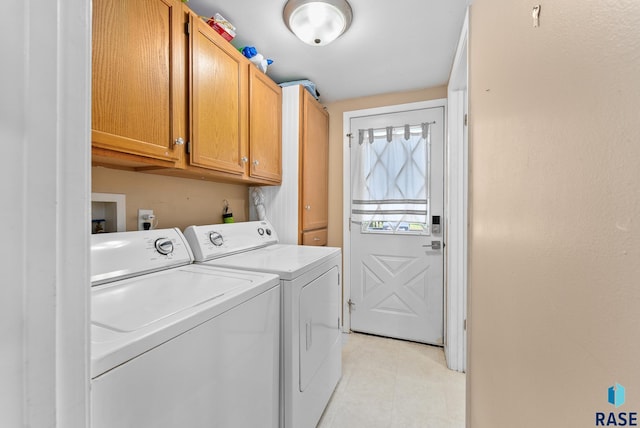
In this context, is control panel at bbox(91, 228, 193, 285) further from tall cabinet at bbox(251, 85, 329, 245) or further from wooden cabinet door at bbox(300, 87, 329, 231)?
wooden cabinet door at bbox(300, 87, 329, 231)

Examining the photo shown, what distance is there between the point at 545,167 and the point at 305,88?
1969 millimetres

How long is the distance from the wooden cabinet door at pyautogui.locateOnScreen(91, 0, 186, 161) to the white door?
1802mm

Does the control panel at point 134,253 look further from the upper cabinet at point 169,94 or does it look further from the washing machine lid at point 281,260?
the upper cabinet at point 169,94

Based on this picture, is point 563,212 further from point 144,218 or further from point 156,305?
point 144,218

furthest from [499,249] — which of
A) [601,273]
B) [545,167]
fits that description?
[601,273]

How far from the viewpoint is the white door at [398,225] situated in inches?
97.4

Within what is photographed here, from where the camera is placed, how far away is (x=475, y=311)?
129 centimetres

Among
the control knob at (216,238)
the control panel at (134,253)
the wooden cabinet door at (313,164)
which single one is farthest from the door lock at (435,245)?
the control panel at (134,253)

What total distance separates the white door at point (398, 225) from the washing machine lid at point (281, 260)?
91cm

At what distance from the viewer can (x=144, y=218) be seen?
57.9 inches

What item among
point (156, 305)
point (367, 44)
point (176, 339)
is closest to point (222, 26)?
point (367, 44)

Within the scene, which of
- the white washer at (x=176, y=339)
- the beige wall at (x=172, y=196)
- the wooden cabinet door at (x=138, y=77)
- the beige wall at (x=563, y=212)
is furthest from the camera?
the beige wall at (x=172, y=196)

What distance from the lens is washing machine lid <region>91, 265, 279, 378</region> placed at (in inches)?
24.8

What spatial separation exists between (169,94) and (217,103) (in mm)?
303
